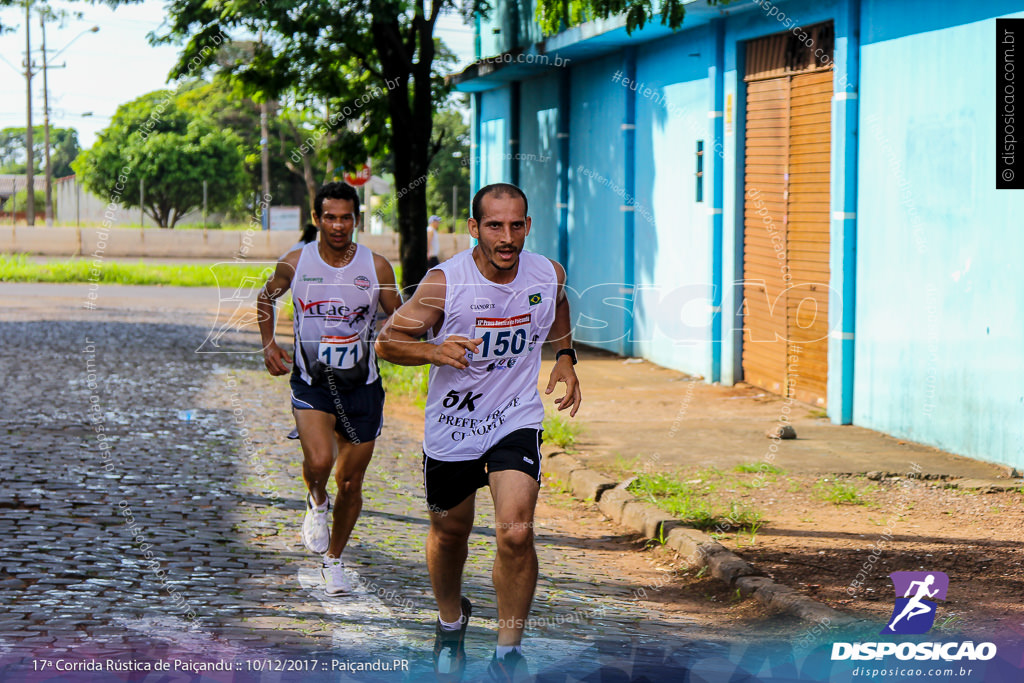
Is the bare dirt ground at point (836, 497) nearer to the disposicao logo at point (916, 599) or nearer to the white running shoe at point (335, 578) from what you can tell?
the disposicao logo at point (916, 599)

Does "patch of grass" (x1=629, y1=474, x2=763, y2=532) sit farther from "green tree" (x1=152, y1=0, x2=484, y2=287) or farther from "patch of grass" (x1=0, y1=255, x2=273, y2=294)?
"patch of grass" (x1=0, y1=255, x2=273, y2=294)

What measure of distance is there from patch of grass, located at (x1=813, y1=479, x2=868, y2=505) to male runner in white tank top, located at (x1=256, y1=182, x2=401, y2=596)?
3232 millimetres

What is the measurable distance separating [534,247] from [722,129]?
25.7 ft

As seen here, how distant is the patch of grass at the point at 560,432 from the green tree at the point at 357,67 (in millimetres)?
6963

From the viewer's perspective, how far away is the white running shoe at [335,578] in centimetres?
619

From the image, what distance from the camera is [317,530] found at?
6527 mm

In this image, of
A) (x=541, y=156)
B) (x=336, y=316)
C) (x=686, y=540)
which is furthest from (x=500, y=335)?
(x=541, y=156)

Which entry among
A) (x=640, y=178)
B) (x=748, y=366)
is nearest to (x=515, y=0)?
(x=640, y=178)

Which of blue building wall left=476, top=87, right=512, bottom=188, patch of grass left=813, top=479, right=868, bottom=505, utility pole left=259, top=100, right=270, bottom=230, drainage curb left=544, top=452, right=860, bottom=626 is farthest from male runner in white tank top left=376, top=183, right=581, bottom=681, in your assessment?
utility pole left=259, top=100, right=270, bottom=230

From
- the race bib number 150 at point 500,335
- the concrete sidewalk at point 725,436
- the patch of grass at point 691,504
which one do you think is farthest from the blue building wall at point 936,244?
the race bib number 150 at point 500,335

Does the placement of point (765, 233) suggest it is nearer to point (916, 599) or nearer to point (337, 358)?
point (916, 599)

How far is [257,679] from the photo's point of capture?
4.83 metres

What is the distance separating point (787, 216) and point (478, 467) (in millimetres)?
8195

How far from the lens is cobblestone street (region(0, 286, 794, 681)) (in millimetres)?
5305
